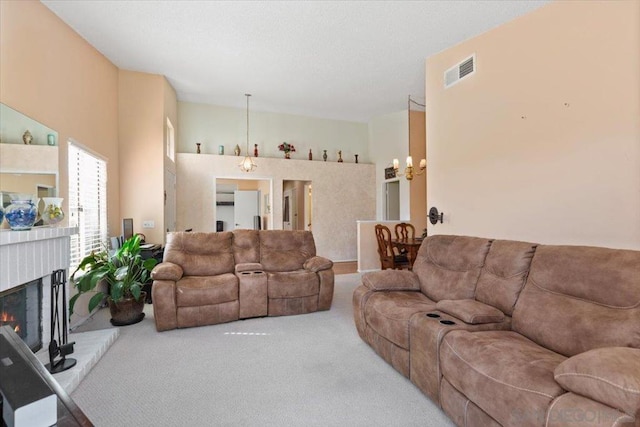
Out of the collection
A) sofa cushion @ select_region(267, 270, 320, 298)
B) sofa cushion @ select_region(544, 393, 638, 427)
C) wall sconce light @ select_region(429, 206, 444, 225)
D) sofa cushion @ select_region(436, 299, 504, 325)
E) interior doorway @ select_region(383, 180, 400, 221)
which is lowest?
sofa cushion @ select_region(267, 270, 320, 298)

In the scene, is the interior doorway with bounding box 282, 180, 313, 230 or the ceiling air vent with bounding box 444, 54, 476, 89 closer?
the ceiling air vent with bounding box 444, 54, 476, 89

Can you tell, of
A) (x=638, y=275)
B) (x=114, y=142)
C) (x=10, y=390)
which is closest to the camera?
(x=10, y=390)

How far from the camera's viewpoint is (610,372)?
1.09m

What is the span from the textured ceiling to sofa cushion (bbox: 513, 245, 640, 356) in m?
2.42

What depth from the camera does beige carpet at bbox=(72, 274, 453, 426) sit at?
181 cm

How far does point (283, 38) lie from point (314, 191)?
3.91m

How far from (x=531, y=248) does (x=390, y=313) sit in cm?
108

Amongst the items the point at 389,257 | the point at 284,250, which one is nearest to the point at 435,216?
the point at 389,257

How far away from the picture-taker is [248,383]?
85.5 inches

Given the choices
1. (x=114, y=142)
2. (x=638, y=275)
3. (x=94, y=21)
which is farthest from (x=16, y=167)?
(x=638, y=275)

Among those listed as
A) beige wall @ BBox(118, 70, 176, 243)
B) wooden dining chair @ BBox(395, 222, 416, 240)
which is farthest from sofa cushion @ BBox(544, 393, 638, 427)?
beige wall @ BBox(118, 70, 176, 243)

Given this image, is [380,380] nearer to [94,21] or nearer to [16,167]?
[16,167]

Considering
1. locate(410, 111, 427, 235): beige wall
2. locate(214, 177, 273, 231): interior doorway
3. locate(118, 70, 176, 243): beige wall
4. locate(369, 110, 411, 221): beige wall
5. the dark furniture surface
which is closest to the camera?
the dark furniture surface

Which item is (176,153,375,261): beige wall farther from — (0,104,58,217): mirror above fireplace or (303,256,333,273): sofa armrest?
(0,104,58,217): mirror above fireplace
